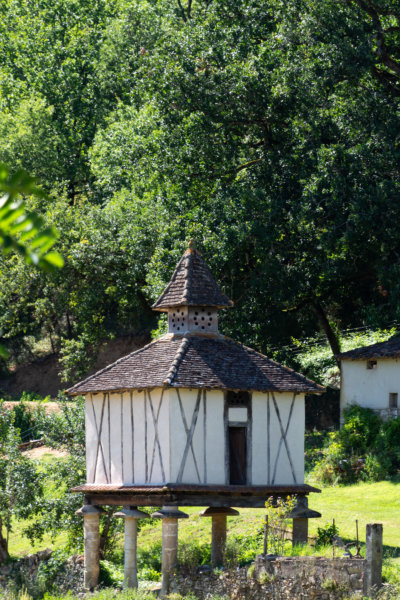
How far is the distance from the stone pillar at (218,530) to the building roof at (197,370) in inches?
130

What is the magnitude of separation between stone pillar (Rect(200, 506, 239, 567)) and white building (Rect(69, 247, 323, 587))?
0.15 feet

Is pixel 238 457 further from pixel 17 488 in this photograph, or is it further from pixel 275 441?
pixel 17 488

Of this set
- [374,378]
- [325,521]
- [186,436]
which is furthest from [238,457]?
[374,378]

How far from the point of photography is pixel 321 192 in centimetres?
3170

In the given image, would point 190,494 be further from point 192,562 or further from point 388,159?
point 388,159

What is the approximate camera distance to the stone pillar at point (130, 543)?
872 inches

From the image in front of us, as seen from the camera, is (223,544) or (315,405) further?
(315,405)

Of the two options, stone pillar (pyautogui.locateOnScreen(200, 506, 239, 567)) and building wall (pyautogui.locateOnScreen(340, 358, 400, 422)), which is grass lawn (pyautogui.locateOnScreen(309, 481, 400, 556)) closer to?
stone pillar (pyautogui.locateOnScreen(200, 506, 239, 567))

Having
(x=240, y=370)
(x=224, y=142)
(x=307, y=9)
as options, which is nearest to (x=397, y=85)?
(x=307, y=9)

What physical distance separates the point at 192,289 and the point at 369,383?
10.3 metres

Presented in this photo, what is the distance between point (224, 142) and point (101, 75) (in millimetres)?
21679

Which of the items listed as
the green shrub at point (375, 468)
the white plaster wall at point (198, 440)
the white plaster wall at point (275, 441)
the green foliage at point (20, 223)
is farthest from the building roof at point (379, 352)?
the green foliage at point (20, 223)

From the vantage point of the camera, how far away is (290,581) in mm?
18812

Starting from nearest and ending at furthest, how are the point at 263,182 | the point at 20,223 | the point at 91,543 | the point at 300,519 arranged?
the point at 20,223, the point at 300,519, the point at 91,543, the point at 263,182
